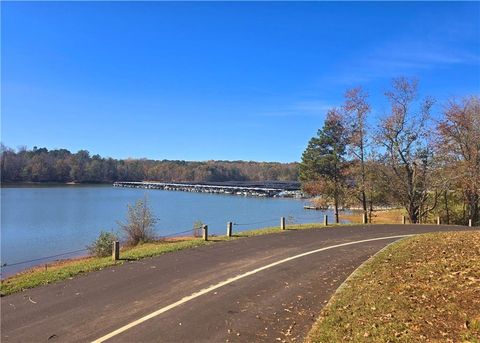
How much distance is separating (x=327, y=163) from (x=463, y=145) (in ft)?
39.7

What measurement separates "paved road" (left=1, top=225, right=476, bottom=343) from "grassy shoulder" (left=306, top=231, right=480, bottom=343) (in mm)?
602

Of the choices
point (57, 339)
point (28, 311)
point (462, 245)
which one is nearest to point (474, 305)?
point (462, 245)

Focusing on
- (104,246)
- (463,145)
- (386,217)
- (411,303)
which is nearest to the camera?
(411,303)

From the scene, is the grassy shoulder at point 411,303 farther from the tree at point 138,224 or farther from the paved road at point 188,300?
the tree at point 138,224

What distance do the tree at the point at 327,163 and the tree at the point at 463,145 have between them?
29.4ft

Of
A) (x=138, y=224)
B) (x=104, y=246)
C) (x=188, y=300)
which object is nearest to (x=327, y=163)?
(x=138, y=224)

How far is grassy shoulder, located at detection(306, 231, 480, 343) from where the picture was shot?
6.36 metres

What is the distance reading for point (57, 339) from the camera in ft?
22.8

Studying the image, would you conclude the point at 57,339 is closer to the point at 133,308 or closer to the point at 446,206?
the point at 133,308

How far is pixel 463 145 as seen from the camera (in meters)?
36.2

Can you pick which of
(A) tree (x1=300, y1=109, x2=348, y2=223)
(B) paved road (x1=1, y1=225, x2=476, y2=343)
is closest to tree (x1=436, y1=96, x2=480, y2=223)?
(A) tree (x1=300, y1=109, x2=348, y2=223)

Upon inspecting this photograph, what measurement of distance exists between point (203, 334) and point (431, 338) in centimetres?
359

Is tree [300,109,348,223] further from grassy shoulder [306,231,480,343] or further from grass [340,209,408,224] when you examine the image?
grassy shoulder [306,231,480,343]

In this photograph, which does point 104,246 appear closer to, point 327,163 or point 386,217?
point 327,163
